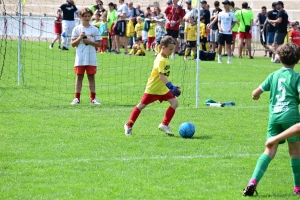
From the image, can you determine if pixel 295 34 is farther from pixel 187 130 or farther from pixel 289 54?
pixel 289 54

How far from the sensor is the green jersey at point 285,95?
6.87 meters

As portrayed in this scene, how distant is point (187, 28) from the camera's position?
2541cm

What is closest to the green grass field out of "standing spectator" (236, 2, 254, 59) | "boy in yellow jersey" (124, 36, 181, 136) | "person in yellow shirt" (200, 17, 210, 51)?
"boy in yellow jersey" (124, 36, 181, 136)

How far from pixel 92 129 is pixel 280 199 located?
4674 mm

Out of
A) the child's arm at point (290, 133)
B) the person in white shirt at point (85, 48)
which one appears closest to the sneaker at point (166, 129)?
the person in white shirt at point (85, 48)

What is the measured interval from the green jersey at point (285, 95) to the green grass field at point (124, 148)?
847mm

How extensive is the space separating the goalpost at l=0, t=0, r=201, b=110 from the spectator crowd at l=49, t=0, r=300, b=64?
100 cm

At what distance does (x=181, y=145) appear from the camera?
378 inches

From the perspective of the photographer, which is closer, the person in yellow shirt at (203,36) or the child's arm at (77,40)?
the child's arm at (77,40)

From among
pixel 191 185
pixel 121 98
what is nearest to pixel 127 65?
pixel 121 98

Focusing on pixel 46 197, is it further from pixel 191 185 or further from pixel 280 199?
pixel 280 199

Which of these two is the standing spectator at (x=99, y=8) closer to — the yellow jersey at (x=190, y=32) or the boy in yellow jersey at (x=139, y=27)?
the boy in yellow jersey at (x=139, y=27)

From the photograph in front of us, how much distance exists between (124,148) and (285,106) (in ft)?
10.1

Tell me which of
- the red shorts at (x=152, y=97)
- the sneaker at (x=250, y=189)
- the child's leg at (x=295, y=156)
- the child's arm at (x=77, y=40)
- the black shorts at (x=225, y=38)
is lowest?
the sneaker at (x=250, y=189)
